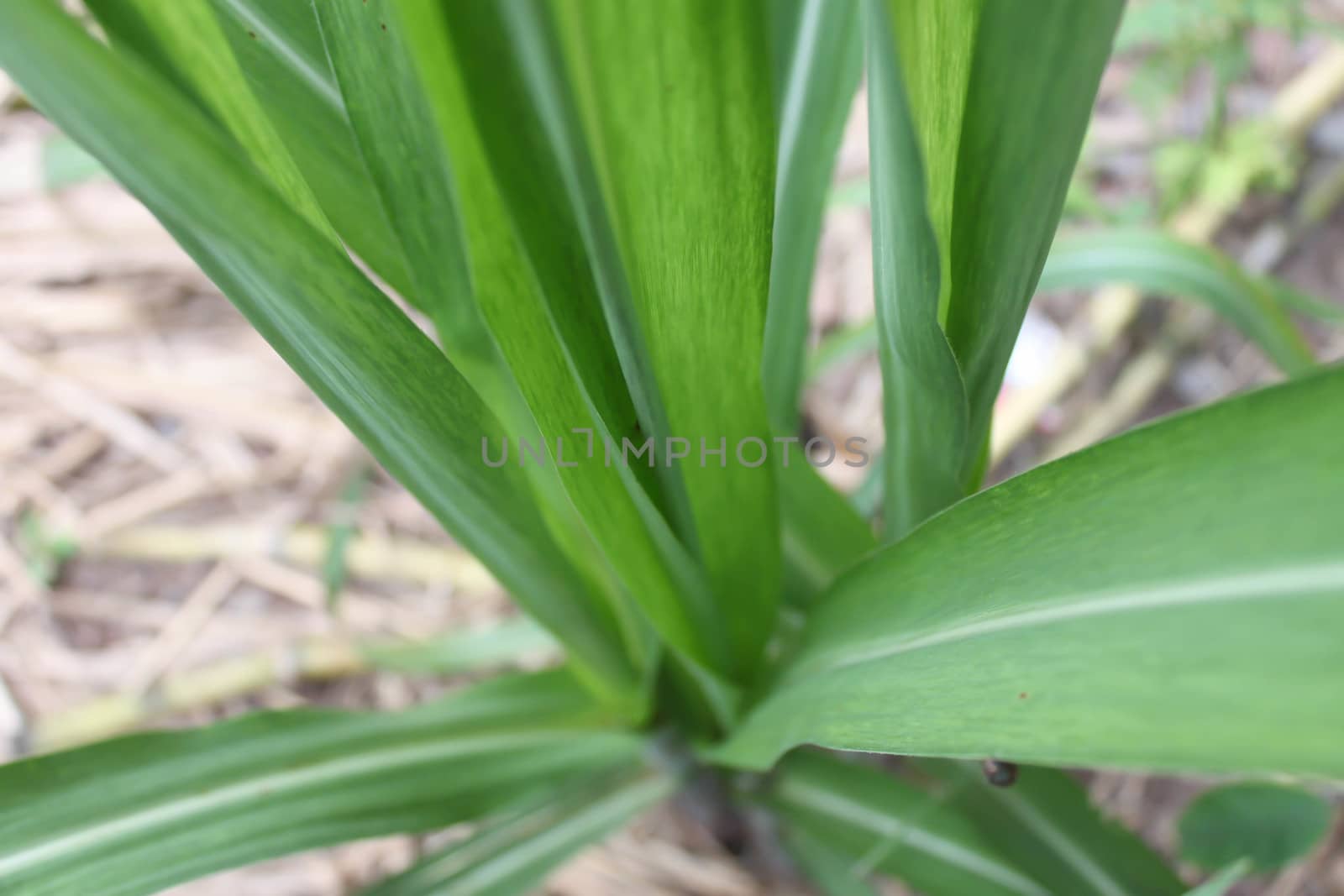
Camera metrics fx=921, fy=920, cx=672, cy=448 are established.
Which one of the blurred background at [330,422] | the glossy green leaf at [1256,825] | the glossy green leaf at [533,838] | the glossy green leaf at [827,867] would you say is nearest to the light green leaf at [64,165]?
the blurred background at [330,422]

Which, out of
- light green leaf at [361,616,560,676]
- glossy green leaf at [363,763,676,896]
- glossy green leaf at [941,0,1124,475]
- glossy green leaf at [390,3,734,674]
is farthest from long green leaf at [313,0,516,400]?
light green leaf at [361,616,560,676]

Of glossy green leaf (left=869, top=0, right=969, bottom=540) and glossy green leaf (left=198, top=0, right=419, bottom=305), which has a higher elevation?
glossy green leaf (left=198, top=0, right=419, bottom=305)

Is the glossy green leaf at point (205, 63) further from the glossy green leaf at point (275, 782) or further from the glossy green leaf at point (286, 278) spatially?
the glossy green leaf at point (275, 782)

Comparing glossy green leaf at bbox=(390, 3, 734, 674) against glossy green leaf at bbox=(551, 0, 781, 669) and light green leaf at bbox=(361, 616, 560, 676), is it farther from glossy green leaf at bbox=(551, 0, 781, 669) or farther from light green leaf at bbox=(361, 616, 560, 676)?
light green leaf at bbox=(361, 616, 560, 676)

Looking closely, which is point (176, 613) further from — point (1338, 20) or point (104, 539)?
point (1338, 20)

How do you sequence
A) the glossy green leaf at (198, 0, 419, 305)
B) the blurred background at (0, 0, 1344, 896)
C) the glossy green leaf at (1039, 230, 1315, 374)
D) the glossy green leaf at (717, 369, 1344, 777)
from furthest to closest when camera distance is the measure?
the blurred background at (0, 0, 1344, 896) → the glossy green leaf at (1039, 230, 1315, 374) → the glossy green leaf at (198, 0, 419, 305) → the glossy green leaf at (717, 369, 1344, 777)
